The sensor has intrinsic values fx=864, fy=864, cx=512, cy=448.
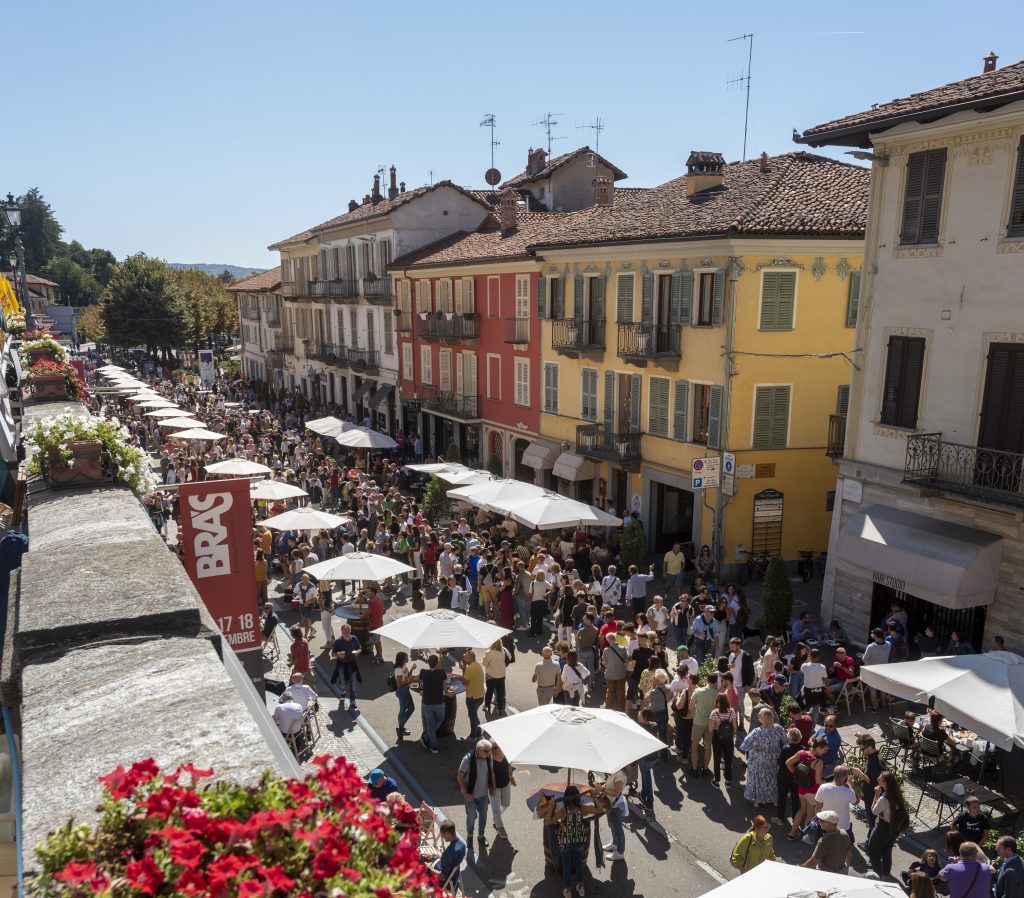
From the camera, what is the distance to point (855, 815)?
11070mm

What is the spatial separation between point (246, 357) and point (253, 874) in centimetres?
7522

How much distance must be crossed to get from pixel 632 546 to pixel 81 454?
15.1m

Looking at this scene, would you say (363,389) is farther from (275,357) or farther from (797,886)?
(797,886)

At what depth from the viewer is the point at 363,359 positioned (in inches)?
1797

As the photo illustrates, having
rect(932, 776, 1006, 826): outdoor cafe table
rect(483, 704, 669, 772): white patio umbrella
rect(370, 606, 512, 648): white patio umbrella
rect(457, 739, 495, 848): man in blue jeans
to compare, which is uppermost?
rect(483, 704, 669, 772): white patio umbrella

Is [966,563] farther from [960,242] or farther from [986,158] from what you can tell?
[986,158]

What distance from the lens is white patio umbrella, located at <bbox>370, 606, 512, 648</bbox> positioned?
42.9 feet

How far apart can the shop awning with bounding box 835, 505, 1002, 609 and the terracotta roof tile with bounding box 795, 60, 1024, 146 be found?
23.0 feet

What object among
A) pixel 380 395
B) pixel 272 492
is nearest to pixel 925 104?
pixel 272 492

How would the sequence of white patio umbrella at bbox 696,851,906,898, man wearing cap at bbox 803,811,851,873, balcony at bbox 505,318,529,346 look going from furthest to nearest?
balcony at bbox 505,318,529,346 < man wearing cap at bbox 803,811,851,873 < white patio umbrella at bbox 696,851,906,898

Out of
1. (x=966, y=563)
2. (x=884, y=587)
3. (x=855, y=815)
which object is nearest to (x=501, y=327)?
(x=884, y=587)

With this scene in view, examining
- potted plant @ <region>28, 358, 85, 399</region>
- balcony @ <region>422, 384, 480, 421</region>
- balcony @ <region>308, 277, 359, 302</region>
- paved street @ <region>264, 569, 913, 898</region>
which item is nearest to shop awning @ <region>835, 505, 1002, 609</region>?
paved street @ <region>264, 569, 913, 898</region>

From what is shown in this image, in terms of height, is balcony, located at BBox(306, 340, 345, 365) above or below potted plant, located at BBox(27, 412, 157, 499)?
below

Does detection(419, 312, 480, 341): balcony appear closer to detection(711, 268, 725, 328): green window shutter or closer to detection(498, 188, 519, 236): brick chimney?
detection(498, 188, 519, 236): brick chimney
